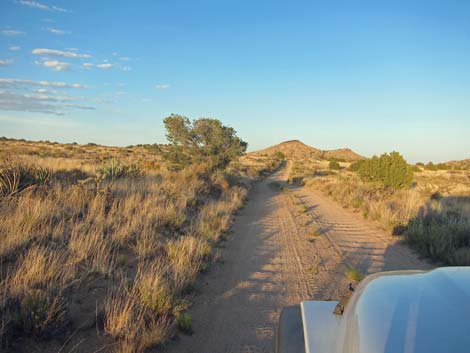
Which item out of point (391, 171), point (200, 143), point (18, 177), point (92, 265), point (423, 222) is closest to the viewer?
point (92, 265)

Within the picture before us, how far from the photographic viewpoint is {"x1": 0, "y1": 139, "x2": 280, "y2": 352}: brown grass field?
145 inches

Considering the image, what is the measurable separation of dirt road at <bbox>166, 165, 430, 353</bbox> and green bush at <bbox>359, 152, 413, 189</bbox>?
7.23 meters

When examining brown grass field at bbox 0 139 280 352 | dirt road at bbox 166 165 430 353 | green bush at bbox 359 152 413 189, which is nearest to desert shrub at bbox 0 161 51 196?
brown grass field at bbox 0 139 280 352

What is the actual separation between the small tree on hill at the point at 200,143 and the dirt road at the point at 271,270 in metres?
11.5

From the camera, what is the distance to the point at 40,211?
22.4 feet

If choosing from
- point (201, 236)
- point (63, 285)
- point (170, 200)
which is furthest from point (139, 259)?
point (170, 200)

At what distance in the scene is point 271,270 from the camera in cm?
684

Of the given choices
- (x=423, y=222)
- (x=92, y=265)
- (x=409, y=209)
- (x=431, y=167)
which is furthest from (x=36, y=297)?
(x=431, y=167)

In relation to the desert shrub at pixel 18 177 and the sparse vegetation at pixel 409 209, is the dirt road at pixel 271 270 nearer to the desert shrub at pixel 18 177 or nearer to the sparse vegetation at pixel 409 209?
the sparse vegetation at pixel 409 209

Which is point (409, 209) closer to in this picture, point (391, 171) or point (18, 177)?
point (391, 171)

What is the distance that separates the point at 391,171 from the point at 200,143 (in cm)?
1346

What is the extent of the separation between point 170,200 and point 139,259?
4706 millimetres

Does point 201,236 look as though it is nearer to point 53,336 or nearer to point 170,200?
point 170,200

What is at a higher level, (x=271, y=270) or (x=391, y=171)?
(x=391, y=171)
